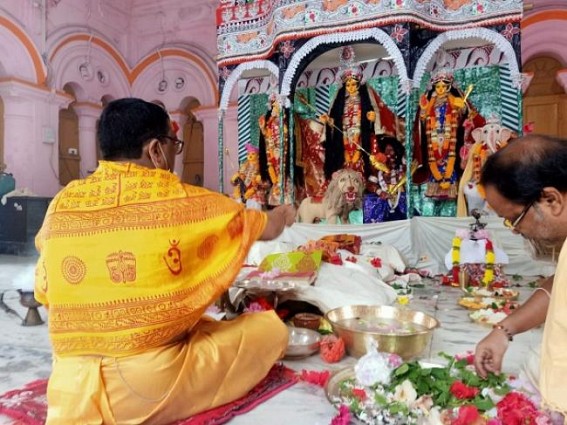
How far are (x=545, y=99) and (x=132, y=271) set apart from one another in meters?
8.50

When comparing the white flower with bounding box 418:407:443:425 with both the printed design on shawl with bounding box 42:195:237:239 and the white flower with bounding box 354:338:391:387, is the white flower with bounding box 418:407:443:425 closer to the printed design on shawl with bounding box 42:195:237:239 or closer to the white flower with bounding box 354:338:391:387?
the white flower with bounding box 354:338:391:387

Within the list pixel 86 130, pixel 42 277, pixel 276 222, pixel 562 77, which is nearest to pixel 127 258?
pixel 42 277

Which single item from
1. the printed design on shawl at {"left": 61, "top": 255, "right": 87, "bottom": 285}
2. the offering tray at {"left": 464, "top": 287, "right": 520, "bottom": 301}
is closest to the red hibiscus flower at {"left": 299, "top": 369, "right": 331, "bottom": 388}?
the printed design on shawl at {"left": 61, "top": 255, "right": 87, "bottom": 285}

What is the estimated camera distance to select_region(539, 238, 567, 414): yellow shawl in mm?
1226

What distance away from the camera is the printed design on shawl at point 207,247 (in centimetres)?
199

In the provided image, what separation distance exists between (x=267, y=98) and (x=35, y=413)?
25.7 ft

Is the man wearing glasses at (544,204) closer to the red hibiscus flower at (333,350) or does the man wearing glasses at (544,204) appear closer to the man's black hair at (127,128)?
the man's black hair at (127,128)

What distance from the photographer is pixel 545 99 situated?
8289 millimetres

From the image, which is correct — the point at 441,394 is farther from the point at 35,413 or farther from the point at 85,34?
the point at 85,34

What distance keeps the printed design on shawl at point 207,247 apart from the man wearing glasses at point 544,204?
1.06 m

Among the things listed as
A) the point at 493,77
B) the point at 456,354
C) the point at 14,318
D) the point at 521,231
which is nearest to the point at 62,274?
the point at 521,231

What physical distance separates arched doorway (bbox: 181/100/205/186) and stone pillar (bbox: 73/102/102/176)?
193cm

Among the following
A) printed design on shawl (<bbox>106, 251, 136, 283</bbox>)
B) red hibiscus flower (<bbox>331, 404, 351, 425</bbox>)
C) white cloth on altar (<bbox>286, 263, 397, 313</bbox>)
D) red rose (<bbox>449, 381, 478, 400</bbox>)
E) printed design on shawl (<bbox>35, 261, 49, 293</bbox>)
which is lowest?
red hibiscus flower (<bbox>331, 404, 351, 425</bbox>)

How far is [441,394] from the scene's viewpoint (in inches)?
86.0
